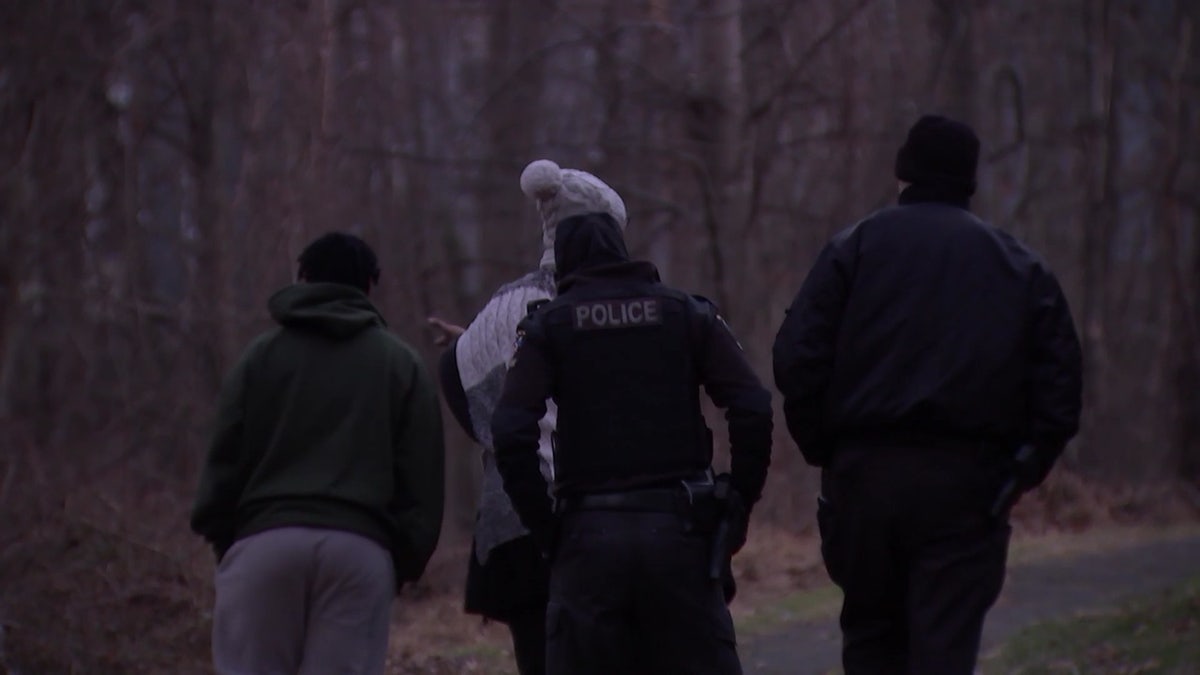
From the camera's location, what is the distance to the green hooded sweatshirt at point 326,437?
5156 millimetres

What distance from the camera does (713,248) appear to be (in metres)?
17.5

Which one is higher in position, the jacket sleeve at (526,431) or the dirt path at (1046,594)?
the jacket sleeve at (526,431)

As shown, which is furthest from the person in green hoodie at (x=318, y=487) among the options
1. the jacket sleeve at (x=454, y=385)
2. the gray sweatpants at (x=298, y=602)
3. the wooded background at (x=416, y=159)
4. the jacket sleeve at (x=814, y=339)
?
the wooded background at (x=416, y=159)

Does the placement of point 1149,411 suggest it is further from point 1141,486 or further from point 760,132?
point 760,132

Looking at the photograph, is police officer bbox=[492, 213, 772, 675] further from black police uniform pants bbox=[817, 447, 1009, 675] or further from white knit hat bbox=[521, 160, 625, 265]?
white knit hat bbox=[521, 160, 625, 265]

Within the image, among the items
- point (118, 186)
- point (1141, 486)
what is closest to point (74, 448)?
point (118, 186)

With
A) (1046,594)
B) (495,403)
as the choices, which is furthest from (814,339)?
(1046,594)

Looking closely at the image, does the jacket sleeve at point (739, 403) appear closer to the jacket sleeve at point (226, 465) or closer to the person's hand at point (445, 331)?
the person's hand at point (445, 331)

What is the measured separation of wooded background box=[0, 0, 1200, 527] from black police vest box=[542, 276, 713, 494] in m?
8.05

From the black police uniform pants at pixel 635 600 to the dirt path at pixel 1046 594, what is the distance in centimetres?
491

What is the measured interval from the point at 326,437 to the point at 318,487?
0.51ft

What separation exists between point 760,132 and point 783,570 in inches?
203

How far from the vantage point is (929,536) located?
4.99 metres

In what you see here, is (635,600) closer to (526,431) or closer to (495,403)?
(526,431)
